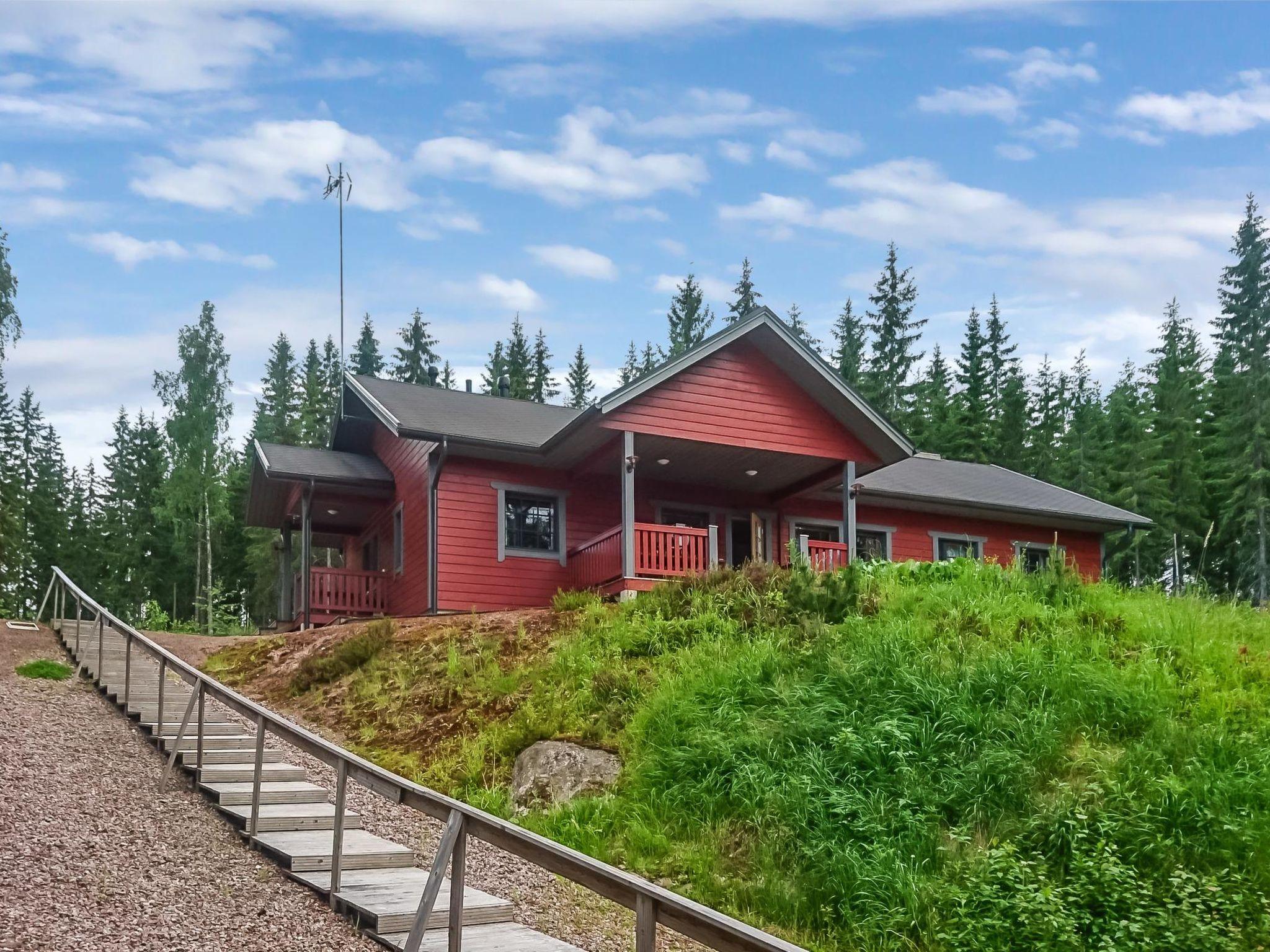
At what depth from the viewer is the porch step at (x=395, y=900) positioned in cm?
721

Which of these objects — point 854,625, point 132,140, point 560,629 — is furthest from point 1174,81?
point 132,140

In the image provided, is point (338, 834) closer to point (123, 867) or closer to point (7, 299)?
point (123, 867)

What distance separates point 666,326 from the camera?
200ft

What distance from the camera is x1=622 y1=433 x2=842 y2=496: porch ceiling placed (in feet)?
66.2

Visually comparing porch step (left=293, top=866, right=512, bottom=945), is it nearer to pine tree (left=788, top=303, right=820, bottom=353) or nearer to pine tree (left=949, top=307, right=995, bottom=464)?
pine tree (left=949, top=307, right=995, bottom=464)

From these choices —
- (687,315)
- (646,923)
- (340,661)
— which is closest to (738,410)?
(340,661)

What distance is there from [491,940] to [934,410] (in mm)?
46120

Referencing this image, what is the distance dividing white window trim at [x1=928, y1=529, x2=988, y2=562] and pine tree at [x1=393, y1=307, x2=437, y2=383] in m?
35.4

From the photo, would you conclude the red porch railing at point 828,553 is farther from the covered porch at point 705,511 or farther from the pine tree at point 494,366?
the pine tree at point 494,366

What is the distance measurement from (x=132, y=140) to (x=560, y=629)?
1181 centimetres

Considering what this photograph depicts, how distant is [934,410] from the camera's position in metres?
50.5

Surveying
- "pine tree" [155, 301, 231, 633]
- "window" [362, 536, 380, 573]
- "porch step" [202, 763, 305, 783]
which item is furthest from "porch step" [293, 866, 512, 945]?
"pine tree" [155, 301, 231, 633]

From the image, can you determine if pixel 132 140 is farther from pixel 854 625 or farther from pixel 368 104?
pixel 854 625

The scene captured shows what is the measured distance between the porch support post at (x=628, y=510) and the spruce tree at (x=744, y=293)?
40043 millimetres
